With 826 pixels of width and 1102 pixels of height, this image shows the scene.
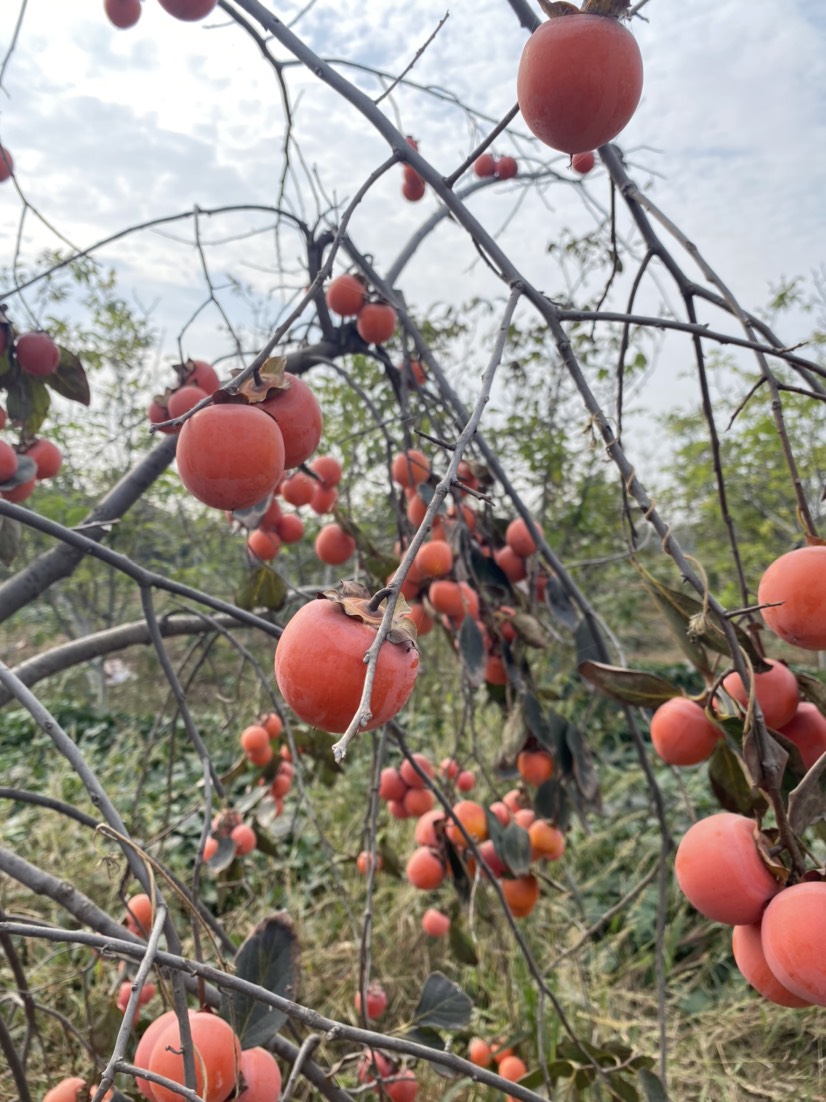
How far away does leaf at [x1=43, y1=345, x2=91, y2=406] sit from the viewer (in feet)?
3.71

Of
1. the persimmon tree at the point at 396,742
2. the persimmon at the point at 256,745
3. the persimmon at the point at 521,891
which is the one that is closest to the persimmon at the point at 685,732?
the persimmon tree at the point at 396,742

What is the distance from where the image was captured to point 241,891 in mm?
2637

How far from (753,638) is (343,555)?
38.1 inches

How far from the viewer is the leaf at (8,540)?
1.06 meters

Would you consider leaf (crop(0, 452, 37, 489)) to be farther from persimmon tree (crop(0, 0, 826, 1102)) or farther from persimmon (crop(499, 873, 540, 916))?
persimmon (crop(499, 873, 540, 916))

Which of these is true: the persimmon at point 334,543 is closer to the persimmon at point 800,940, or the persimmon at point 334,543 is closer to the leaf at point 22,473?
the leaf at point 22,473

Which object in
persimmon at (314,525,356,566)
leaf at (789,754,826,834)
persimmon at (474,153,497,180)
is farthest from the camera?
persimmon at (474,153,497,180)

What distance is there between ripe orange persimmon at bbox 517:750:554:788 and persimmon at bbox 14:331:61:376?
1.03 meters

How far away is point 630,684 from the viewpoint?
688mm

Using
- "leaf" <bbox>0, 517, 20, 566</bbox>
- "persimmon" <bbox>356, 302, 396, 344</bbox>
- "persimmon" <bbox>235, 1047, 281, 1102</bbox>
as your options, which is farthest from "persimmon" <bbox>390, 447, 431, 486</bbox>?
"persimmon" <bbox>235, 1047, 281, 1102</bbox>

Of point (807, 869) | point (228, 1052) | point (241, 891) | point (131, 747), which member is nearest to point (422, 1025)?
point (228, 1052)

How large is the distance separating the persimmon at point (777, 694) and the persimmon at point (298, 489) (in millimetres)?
1099

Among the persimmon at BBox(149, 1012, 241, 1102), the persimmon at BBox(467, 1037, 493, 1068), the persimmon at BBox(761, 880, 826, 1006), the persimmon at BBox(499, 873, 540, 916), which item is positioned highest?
the persimmon at BBox(761, 880, 826, 1006)

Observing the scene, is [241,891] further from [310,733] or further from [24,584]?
[24,584]
